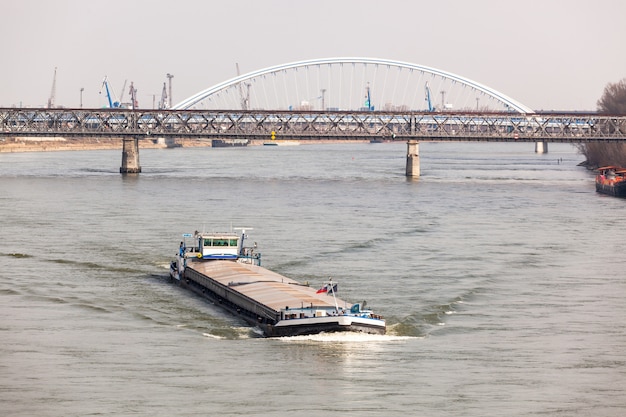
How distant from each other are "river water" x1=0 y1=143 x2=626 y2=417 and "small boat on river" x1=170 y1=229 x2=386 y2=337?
66 cm

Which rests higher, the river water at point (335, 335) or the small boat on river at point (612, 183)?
the small boat on river at point (612, 183)

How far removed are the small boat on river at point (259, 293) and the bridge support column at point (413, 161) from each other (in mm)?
97670

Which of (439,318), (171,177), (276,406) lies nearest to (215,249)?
(439,318)

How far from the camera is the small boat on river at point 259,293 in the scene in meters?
49.3

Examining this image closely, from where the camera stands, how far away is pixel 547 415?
3978cm

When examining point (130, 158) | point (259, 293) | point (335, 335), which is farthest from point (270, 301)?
A: point (130, 158)

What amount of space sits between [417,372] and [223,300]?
15.5 metres

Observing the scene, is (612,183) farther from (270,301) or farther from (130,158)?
(270,301)

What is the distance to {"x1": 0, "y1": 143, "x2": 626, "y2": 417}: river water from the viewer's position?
1645 inches

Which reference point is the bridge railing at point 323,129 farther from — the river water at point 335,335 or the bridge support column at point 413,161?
the river water at point 335,335

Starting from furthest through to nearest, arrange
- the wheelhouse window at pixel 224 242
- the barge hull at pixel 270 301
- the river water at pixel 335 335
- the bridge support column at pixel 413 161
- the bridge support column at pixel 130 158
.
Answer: the bridge support column at pixel 130 158
the bridge support column at pixel 413 161
the wheelhouse window at pixel 224 242
the barge hull at pixel 270 301
the river water at pixel 335 335

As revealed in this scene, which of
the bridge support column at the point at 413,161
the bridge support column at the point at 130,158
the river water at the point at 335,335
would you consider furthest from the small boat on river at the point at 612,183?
the bridge support column at the point at 130,158

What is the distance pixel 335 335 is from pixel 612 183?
102m

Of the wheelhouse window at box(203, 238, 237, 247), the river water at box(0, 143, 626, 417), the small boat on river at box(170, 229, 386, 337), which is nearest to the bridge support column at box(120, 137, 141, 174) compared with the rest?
the river water at box(0, 143, 626, 417)
